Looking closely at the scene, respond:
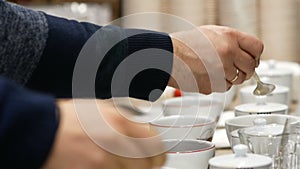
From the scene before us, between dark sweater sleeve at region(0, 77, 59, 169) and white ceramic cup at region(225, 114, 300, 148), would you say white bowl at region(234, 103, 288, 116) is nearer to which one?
white ceramic cup at region(225, 114, 300, 148)

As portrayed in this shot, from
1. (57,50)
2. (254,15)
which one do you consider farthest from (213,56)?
(254,15)

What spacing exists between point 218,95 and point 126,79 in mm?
380

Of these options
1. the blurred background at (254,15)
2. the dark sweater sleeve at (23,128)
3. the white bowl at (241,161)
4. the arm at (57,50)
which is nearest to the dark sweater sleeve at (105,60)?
the arm at (57,50)

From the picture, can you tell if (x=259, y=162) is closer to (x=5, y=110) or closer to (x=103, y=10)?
(x=5, y=110)

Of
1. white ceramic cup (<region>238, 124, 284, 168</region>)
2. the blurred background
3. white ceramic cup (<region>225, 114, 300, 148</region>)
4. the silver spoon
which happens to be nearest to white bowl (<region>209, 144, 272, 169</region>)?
white ceramic cup (<region>238, 124, 284, 168</region>)

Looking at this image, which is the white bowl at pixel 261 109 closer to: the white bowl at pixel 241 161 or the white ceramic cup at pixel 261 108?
the white ceramic cup at pixel 261 108

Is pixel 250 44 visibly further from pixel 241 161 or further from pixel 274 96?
pixel 241 161

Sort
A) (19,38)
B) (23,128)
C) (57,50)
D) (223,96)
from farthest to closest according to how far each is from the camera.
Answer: (223,96), (57,50), (19,38), (23,128)

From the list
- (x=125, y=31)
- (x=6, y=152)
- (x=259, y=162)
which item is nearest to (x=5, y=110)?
(x=6, y=152)

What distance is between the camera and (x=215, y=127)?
110cm

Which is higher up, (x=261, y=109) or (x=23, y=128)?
(x=23, y=128)

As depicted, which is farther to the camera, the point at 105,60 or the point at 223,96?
the point at 223,96

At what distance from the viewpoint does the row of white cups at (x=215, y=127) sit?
0.89m

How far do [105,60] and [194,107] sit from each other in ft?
0.87
